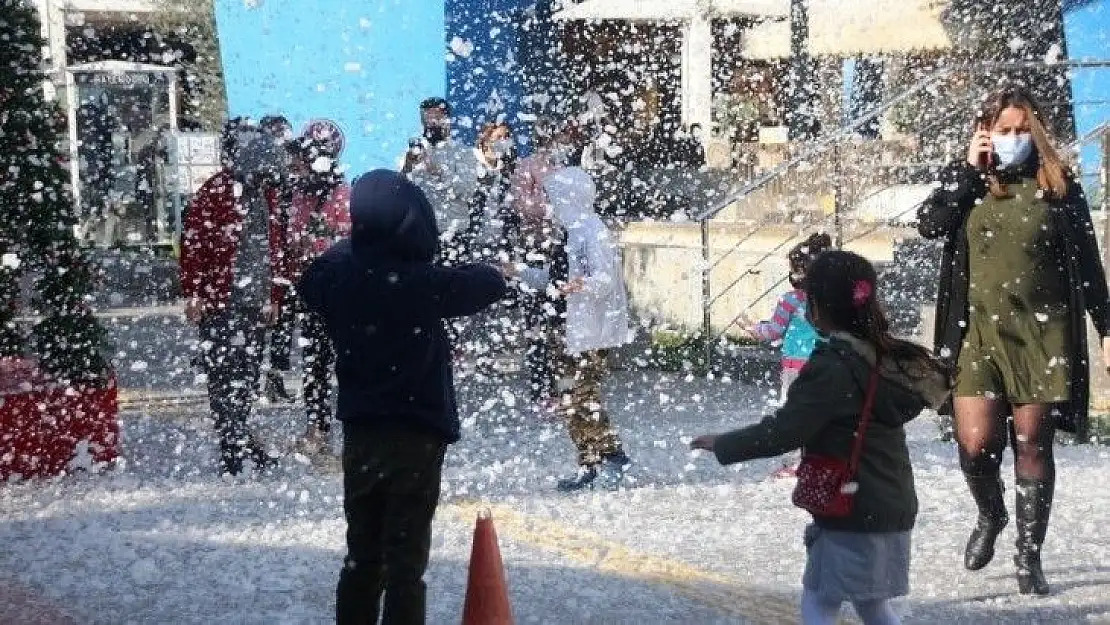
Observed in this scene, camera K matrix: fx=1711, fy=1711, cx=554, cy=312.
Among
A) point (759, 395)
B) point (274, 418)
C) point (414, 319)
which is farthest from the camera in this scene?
point (759, 395)

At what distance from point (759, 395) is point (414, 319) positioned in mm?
7145

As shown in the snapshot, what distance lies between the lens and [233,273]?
804 centimetres

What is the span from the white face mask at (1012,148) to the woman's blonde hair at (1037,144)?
0.03m

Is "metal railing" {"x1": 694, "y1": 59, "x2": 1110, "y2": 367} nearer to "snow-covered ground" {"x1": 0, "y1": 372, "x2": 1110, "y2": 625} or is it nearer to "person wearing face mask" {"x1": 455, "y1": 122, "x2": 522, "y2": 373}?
"person wearing face mask" {"x1": 455, "y1": 122, "x2": 522, "y2": 373}

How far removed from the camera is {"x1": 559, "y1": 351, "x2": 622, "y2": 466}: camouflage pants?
761 cm

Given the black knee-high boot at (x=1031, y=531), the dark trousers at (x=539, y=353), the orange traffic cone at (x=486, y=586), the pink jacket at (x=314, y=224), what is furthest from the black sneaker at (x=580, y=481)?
the orange traffic cone at (x=486, y=586)

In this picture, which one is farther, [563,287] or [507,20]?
[507,20]

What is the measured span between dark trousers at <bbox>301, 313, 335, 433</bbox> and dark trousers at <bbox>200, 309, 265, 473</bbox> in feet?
0.78

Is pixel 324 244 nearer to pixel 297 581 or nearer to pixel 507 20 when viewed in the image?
pixel 297 581

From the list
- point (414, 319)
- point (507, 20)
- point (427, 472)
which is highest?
point (507, 20)

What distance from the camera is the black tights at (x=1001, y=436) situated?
5.52m

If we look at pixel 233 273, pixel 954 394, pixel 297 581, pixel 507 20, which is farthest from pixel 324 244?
pixel 507 20

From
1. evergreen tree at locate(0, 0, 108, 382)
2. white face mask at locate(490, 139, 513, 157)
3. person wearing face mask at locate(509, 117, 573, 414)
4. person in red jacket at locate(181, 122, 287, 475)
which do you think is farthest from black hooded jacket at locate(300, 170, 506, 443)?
white face mask at locate(490, 139, 513, 157)

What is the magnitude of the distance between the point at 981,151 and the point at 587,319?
240 cm
